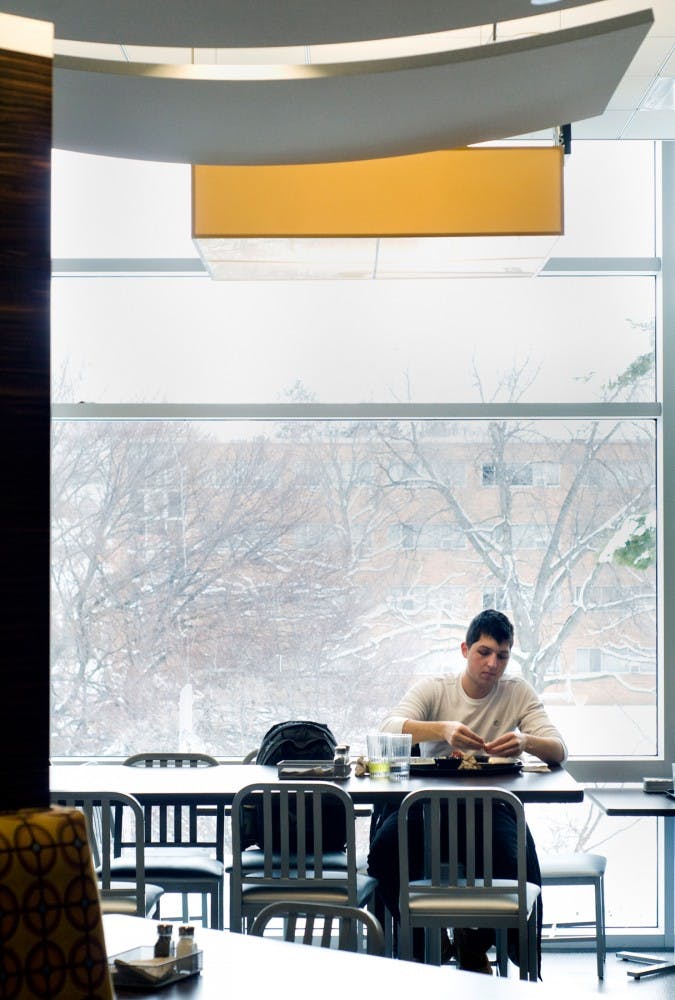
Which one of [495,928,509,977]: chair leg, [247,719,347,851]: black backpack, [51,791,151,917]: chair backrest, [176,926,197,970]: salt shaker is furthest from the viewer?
[247,719,347,851]: black backpack

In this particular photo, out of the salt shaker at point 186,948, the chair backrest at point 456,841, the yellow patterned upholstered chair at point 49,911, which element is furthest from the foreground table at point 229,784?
the yellow patterned upholstered chair at point 49,911

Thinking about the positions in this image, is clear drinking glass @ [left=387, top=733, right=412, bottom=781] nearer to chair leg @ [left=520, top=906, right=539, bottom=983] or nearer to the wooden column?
chair leg @ [left=520, top=906, right=539, bottom=983]

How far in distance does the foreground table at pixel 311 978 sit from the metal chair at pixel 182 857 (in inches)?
76.5

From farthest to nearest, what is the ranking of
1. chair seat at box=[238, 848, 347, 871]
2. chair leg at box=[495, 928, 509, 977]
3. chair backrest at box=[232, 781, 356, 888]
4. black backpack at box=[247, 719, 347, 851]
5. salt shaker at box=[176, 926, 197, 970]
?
black backpack at box=[247, 719, 347, 851] < chair seat at box=[238, 848, 347, 871] < chair leg at box=[495, 928, 509, 977] < chair backrest at box=[232, 781, 356, 888] < salt shaker at box=[176, 926, 197, 970]

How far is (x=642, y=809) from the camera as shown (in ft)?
17.0

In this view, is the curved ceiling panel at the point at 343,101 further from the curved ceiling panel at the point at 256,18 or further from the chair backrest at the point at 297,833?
the chair backrest at the point at 297,833

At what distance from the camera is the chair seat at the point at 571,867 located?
5.15 m

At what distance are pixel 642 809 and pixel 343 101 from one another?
330cm

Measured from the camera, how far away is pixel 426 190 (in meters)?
4.79

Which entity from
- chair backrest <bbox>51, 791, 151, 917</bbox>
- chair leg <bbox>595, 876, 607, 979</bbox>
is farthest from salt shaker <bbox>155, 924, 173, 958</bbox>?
chair leg <bbox>595, 876, 607, 979</bbox>

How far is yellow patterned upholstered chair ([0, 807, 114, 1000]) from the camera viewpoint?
77.9 inches

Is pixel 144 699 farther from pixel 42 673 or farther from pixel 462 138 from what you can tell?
pixel 42 673

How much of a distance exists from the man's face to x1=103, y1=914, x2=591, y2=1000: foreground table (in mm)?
2506

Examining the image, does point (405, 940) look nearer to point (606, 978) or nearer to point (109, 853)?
point (109, 853)
